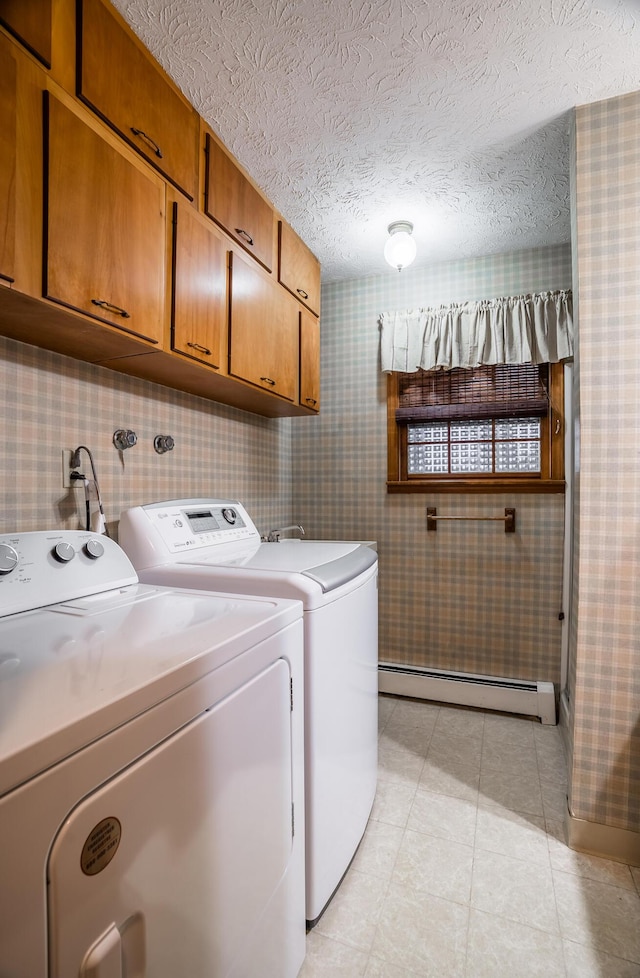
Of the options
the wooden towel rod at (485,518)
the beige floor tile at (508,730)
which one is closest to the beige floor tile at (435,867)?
the beige floor tile at (508,730)

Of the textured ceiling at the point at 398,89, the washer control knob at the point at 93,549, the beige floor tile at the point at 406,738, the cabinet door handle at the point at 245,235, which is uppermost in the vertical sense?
the textured ceiling at the point at 398,89

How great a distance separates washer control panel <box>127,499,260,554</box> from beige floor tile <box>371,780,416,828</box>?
114 centimetres

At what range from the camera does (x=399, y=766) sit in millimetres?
2135

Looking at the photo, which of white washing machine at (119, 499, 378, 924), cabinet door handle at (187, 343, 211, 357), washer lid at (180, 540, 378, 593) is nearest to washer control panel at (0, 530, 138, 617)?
white washing machine at (119, 499, 378, 924)

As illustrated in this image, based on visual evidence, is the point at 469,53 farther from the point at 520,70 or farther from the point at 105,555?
the point at 105,555

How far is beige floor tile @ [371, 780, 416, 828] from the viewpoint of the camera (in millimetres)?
1808

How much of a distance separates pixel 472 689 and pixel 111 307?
2.51 meters

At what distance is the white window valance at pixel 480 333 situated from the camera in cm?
262

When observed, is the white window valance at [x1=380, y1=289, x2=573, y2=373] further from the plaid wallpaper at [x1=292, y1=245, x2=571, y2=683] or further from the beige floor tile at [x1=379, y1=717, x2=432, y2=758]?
the beige floor tile at [x1=379, y1=717, x2=432, y2=758]

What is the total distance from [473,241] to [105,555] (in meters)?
2.44

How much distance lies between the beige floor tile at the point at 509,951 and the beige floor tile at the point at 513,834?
0.96ft

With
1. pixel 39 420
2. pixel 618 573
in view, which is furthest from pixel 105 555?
pixel 618 573

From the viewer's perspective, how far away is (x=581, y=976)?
1.21 meters

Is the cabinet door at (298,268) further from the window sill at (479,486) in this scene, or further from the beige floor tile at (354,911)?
the beige floor tile at (354,911)
